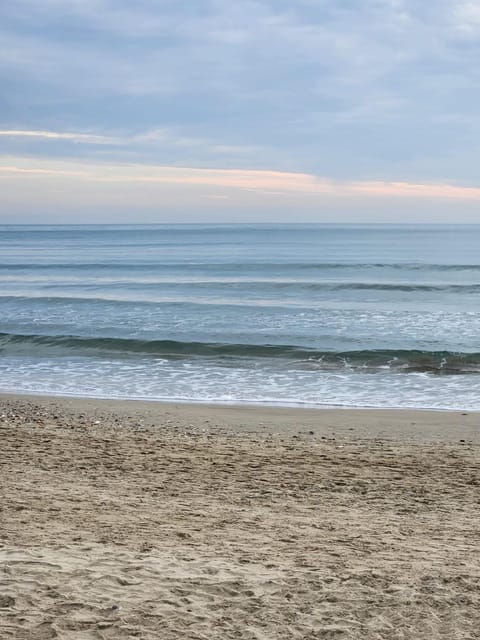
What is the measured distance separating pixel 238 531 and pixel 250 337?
13.9 meters

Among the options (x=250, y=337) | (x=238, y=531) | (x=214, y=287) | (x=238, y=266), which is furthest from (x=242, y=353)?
(x=238, y=266)

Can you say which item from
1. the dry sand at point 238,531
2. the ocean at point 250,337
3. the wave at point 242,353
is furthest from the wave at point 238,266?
the dry sand at point 238,531

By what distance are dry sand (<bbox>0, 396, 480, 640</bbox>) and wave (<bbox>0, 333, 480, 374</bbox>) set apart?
584cm

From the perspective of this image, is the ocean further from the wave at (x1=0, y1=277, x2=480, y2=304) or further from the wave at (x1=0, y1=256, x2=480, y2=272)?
the wave at (x1=0, y1=256, x2=480, y2=272)

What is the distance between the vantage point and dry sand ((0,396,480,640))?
14.0ft

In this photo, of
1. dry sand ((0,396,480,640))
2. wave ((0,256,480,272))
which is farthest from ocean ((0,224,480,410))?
dry sand ((0,396,480,640))

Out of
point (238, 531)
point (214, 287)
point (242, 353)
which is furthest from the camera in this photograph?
point (214, 287)

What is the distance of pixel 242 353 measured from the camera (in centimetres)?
1792

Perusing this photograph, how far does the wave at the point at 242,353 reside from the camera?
16359 millimetres

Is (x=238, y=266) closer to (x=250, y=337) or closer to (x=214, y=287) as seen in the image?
(x=214, y=287)

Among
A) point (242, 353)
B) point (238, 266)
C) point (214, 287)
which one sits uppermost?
point (238, 266)

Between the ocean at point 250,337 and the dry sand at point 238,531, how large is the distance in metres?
3.32

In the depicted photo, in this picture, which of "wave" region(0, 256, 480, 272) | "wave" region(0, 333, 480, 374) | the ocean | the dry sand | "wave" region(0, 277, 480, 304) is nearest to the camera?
the dry sand

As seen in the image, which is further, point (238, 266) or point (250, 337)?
point (238, 266)
